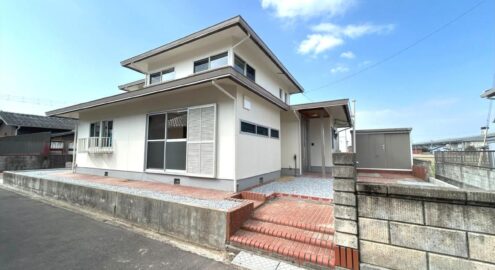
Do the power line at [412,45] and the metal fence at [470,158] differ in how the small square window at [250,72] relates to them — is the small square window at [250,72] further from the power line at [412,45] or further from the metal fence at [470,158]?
the power line at [412,45]

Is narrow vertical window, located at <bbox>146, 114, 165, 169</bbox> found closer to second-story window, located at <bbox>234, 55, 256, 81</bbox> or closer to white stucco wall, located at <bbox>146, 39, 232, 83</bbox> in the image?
white stucco wall, located at <bbox>146, 39, 232, 83</bbox>

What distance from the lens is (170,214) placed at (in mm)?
3904

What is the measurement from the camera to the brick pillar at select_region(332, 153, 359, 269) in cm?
252

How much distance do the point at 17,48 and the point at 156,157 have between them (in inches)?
362

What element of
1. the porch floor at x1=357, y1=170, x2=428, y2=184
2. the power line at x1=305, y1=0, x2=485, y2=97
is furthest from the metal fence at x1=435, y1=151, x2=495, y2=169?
the power line at x1=305, y1=0, x2=485, y2=97

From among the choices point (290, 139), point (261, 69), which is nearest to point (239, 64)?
point (261, 69)

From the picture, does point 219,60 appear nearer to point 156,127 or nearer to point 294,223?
point 156,127

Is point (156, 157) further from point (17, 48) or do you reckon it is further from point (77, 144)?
point (17, 48)

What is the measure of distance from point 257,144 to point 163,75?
17.4 feet

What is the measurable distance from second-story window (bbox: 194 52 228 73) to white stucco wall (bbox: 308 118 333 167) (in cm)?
614

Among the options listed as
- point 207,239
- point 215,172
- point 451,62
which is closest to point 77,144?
point 215,172

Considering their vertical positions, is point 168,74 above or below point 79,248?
above

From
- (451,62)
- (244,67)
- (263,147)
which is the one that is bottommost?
(263,147)

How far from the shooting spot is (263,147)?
24.0 ft
